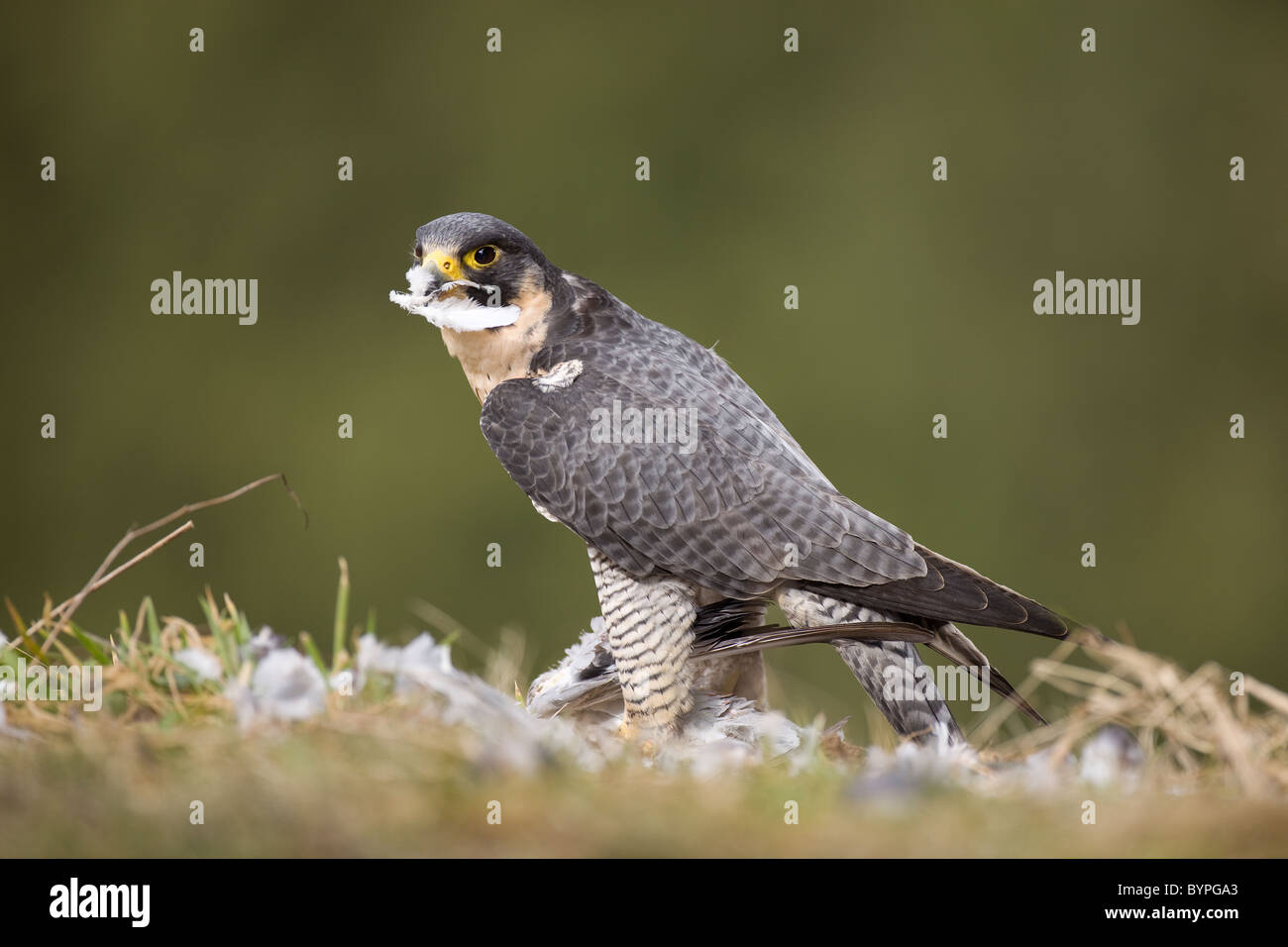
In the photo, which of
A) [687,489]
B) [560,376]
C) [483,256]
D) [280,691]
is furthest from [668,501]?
[280,691]

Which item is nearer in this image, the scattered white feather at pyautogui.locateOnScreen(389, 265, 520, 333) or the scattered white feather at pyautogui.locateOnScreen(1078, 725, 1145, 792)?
the scattered white feather at pyautogui.locateOnScreen(1078, 725, 1145, 792)

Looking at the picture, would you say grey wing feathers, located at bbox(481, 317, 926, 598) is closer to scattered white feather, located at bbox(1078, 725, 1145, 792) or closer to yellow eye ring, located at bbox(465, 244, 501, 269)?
yellow eye ring, located at bbox(465, 244, 501, 269)

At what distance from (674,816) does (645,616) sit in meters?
0.97

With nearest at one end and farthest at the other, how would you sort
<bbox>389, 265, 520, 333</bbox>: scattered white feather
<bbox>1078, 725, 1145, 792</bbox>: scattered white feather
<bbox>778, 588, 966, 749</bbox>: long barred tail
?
1. <bbox>1078, 725, 1145, 792</bbox>: scattered white feather
2. <bbox>778, 588, 966, 749</bbox>: long barred tail
3. <bbox>389, 265, 520, 333</bbox>: scattered white feather

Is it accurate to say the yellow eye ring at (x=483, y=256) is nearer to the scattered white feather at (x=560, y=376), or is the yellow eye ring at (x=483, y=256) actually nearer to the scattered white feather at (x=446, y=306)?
the scattered white feather at (x=446, y=306)

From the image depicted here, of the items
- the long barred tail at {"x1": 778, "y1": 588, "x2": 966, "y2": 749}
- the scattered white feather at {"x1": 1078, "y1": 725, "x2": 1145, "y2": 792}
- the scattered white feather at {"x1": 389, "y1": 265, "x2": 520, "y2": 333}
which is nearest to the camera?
the scattered white feather at {"x1": 1078, "y1": 725, "x2": 1145, "y2": 792}

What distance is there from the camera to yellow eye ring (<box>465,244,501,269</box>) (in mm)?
2146

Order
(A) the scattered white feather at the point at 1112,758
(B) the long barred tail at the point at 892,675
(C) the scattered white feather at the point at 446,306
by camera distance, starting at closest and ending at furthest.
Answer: (A) the scattered white feather at the point at 1112,758
(B) the long barred tail at the point at 892,675
(C) the scattered white feather at the point at 446,306

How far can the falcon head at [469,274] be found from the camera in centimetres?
212

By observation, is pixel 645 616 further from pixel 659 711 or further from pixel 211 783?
pixel 211 783

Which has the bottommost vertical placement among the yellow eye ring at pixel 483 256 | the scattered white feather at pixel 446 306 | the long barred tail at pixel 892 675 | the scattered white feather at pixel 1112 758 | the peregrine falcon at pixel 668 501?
the scattered white feather at pixel 1112 758

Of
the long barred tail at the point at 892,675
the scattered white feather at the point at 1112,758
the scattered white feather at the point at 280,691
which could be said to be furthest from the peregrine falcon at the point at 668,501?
the scattered white feather at the point at 280,691

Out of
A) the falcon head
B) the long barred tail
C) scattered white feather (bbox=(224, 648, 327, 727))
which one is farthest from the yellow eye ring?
scattered white feather (bbox=(224, 648, 327, 727))

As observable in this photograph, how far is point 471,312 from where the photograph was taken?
2.16m
